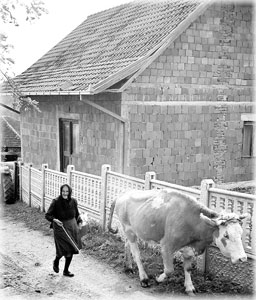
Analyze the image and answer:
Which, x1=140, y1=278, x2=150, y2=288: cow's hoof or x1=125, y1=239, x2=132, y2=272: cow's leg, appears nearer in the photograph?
x1=140, y1=278, x2=150, y2=288: cow's hoof

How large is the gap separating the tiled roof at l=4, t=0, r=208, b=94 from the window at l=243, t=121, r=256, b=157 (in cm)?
380

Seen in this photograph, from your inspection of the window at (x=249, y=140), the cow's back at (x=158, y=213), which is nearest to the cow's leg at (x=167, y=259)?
the cow's back at (x=158, y=213)

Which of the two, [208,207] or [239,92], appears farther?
[239,92]

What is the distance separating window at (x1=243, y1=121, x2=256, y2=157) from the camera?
12273 millimetres

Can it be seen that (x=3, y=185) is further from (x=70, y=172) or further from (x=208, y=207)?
(x=208, y=207)

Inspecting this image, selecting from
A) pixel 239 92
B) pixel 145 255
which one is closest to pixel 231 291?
pixel 145 255

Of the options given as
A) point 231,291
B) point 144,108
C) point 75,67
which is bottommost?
point 231,291

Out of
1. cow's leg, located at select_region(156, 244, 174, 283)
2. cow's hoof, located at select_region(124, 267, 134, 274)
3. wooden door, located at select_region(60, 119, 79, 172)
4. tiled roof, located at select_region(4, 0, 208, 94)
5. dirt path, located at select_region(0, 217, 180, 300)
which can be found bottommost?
dirt path, located at select_region(0, 217, 180, 300)

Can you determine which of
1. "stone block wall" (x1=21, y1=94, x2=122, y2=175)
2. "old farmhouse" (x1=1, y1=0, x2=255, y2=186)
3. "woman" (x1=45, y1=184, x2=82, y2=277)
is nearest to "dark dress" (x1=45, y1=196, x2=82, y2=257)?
"woman" (x1=45, y1=184, x2=82, y2=277)

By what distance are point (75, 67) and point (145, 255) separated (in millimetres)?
7322

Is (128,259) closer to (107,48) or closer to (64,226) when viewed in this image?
(64,226)

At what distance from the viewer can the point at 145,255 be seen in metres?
7.36

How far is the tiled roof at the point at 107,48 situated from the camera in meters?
10.4

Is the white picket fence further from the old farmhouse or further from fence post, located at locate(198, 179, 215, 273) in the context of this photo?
the old farmhouse
